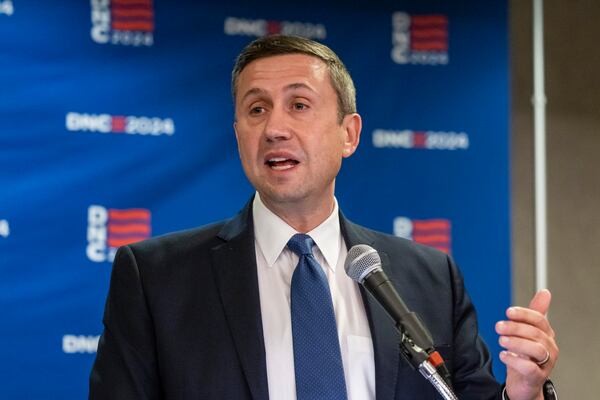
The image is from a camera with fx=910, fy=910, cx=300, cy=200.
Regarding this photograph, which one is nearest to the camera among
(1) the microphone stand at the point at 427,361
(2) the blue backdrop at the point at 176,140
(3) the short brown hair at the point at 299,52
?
(1) the microphone stand at the point at 427,361

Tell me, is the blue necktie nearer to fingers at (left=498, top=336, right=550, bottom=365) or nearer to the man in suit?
the man in suit

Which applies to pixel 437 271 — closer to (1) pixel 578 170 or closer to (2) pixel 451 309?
(2) pixel 451 309

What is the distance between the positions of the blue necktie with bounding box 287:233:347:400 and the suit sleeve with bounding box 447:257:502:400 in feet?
1.04

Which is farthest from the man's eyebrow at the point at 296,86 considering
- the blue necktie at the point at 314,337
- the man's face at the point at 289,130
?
the blue necktie at the point at 314,337

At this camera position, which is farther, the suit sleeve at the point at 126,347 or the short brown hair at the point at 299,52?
the short brown hair at the point at 299,52

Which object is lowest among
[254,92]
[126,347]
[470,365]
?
[470,365]

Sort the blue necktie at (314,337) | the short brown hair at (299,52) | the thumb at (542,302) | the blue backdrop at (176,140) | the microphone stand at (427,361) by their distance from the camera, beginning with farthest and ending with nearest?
the blue backdrop at (176,140) < the short brown hair at (299,52) < the blue necktie at (314,337) < the thumb at (542,302) < the microphone stand at (427,361)

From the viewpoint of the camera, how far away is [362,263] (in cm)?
163

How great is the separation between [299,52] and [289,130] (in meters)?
0.23

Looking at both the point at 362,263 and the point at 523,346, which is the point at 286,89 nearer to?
the point at 362,263

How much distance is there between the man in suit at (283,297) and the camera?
1.86m

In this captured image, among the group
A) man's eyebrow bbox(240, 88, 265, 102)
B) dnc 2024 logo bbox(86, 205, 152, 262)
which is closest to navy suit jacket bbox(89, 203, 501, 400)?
man's eyebrow bbox(240, 88, 265, 102)

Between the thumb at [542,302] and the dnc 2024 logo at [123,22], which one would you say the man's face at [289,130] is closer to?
the thumb at [542,302]

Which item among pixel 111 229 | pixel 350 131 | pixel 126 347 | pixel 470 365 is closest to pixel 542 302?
pixel 470 365
